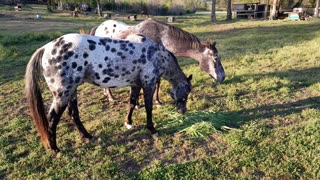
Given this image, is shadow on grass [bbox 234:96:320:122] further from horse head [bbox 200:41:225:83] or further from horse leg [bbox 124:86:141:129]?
horse leg [bbox 124:86:141:129]

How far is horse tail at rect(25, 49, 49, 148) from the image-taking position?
4102 mm

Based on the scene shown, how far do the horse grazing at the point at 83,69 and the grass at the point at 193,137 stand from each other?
0.40 metres

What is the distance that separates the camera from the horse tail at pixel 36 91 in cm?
410

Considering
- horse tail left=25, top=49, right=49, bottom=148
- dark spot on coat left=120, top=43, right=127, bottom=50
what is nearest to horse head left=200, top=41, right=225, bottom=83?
dark spot on coat left=120, top=43, right=127, bottom=50

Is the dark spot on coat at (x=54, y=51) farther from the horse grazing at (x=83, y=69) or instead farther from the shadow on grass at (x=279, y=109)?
the shadow on grass at (x=279, y=109)

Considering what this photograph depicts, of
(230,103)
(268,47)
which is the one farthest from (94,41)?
(268,47)

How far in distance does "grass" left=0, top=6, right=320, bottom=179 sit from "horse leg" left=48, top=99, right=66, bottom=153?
0.17m

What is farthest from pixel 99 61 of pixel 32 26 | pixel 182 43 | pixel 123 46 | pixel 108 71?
pixel 32 26

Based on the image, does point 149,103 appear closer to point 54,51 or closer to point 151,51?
point 151,51

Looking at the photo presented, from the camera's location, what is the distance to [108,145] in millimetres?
4668

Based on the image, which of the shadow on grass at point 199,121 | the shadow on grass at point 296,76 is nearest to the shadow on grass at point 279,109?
the shadow on grass at point 199,121

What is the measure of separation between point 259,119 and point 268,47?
25.0ft

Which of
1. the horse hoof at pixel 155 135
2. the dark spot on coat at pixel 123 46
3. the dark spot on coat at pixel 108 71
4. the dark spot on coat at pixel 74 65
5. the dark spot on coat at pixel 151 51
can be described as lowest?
the horse hoof at pixel 155 135

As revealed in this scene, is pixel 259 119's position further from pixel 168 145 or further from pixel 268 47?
pixel 268 47
